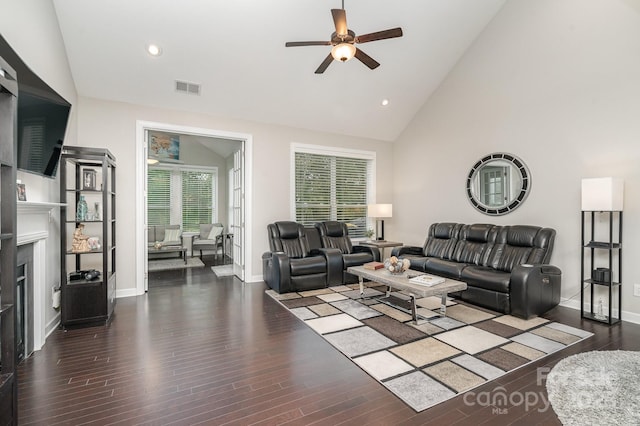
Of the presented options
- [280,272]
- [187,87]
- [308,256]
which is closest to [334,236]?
[308,256]

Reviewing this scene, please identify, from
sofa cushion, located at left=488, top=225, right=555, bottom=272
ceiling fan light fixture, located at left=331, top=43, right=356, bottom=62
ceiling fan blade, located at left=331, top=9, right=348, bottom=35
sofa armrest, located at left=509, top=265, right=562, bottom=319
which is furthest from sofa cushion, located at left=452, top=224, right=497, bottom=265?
ceiling fan blade, located at left=331, top=9, right=348, bottom=35

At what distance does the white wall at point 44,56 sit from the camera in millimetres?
2477

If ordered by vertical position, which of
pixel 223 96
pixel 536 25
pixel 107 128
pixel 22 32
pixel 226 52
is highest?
pixel 536 25

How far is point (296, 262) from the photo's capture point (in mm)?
4777

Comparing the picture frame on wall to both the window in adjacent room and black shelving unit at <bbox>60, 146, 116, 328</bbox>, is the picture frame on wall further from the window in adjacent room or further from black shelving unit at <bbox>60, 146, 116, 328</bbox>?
the window in adjacent room

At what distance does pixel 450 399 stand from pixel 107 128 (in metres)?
5.27

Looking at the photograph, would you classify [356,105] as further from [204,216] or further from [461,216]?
[204,216]

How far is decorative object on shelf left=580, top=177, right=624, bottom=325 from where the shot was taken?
3.44m

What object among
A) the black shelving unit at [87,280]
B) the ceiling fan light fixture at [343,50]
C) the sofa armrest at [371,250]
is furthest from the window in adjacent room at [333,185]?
the black shelving unit at [87,280]

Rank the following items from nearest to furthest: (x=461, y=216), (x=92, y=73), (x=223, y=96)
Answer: (x=92, y=73) → (x=223, y=96) → (x=461, y=216)

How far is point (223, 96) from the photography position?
195 inches

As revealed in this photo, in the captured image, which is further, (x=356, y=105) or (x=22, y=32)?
(x=356, y=105)

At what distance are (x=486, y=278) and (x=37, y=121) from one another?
4.84m

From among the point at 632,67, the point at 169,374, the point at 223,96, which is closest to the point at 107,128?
the point at 223,96
